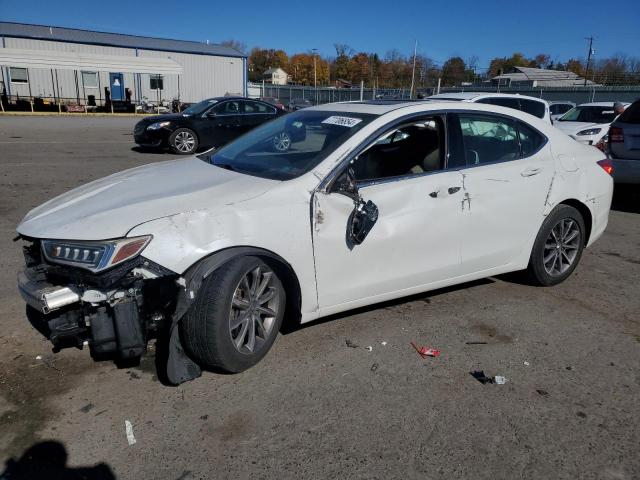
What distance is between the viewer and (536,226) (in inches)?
175

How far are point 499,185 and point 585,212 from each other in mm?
1239

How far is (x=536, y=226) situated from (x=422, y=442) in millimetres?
2458

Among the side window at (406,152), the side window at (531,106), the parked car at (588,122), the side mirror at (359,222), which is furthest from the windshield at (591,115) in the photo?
the side mirror at (359,222)

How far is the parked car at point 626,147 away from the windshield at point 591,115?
5.88 meters

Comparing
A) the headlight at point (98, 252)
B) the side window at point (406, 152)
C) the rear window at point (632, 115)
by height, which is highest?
the rear window at point (632, 115)

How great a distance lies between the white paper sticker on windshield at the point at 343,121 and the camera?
3.81m

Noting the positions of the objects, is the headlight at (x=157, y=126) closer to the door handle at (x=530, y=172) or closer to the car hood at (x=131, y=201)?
the car hood at (x=131, y=201)

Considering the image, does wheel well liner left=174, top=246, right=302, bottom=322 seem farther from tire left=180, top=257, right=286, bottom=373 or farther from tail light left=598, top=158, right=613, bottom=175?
tail light left=598, top=158, right=613, bottom=175

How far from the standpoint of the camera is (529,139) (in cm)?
450

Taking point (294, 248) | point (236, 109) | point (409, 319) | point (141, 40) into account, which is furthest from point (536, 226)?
point (141, 40)

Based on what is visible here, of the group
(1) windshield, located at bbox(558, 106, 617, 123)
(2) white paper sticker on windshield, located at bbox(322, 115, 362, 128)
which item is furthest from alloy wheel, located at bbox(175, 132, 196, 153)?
(2) white paper sticker on windshield, located at bbox(322, 115, 362, 128)

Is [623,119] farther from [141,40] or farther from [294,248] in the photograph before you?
[141,40]

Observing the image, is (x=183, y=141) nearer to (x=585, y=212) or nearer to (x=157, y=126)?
(x=157, y=126)

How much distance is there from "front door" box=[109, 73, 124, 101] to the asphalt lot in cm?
3909
